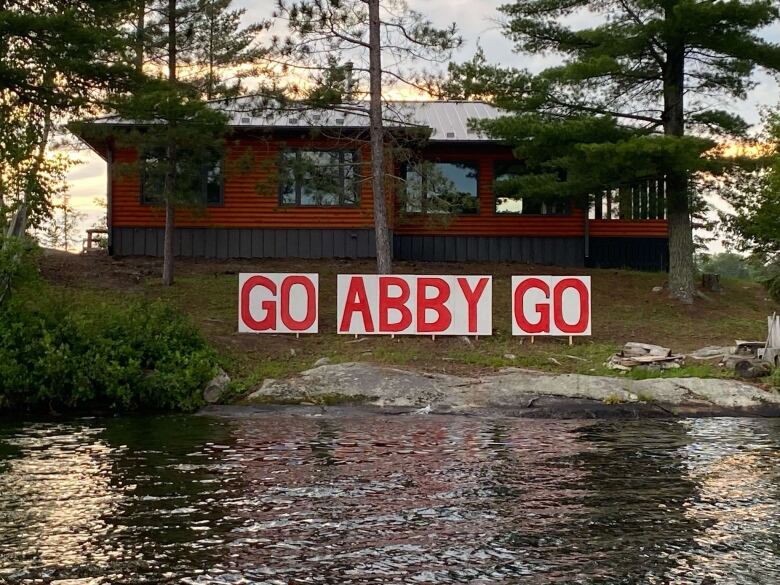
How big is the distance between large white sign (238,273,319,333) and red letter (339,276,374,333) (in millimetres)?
635

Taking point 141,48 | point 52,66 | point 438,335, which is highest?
point 141,48

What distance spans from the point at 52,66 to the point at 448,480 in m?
13.4

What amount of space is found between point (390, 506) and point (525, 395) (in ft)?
22.7

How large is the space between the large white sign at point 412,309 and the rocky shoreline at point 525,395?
125 inches

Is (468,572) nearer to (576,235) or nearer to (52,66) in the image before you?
(52,66)

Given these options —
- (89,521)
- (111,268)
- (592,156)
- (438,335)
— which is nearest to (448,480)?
(89,521)

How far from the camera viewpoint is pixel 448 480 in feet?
29.1

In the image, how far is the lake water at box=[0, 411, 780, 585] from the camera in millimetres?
6059

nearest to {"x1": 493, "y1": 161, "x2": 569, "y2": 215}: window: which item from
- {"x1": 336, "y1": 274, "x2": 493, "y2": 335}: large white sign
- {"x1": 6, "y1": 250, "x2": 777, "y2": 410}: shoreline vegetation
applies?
{"x1": 6, "y1": 250, "x2": 777, "y2": 410}: shoreline vegetation

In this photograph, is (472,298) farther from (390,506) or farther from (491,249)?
(390,506)

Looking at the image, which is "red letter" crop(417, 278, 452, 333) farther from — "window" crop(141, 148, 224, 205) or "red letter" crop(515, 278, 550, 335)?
"window" crop(141, 148, 224, 205)

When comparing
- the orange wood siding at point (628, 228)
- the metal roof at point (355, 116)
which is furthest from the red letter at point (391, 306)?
the orange wood siding at point (628, 228)

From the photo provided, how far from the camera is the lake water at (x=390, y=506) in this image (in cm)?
606

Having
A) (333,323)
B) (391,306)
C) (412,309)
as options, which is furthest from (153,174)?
(412,309)
